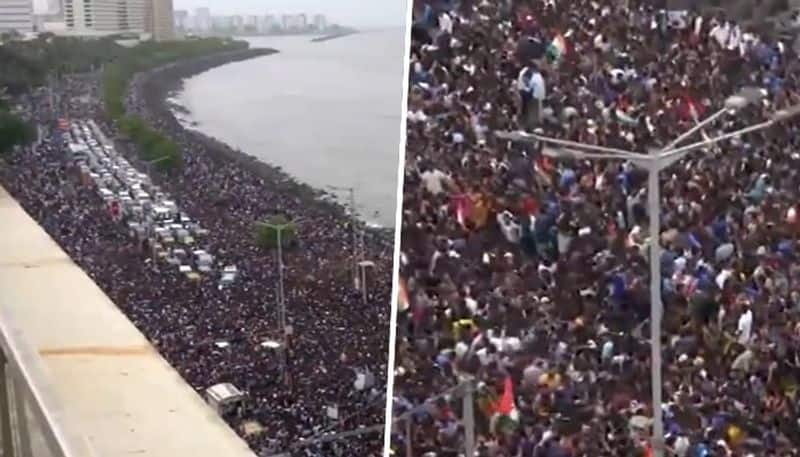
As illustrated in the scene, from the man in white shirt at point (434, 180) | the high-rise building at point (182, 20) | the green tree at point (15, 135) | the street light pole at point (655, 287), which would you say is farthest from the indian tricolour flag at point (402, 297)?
the green tree at point (15, 135)

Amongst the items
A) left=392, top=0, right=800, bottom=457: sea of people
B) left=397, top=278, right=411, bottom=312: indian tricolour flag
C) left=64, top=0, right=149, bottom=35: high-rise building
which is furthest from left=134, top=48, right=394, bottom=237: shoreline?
left=392, top=0, right=800, bottom=457: sea of people

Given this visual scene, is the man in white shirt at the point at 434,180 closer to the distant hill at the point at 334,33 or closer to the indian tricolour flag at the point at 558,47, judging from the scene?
the indian tricolour flag at the point at 558,47

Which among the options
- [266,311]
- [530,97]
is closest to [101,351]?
[266,311]

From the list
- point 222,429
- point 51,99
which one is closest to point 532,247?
point 222,429

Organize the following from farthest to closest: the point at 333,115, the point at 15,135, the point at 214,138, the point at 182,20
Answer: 1. the point at 15,135
2. the point at 182,20
3. the point at 214,138
4. the point at 333,115

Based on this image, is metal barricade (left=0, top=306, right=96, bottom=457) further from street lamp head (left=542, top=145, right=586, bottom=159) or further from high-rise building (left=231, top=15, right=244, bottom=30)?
street lamp head (left=542, top=145, right=586, bottom=159)

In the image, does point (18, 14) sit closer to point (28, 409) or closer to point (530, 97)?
point (530, 97)
